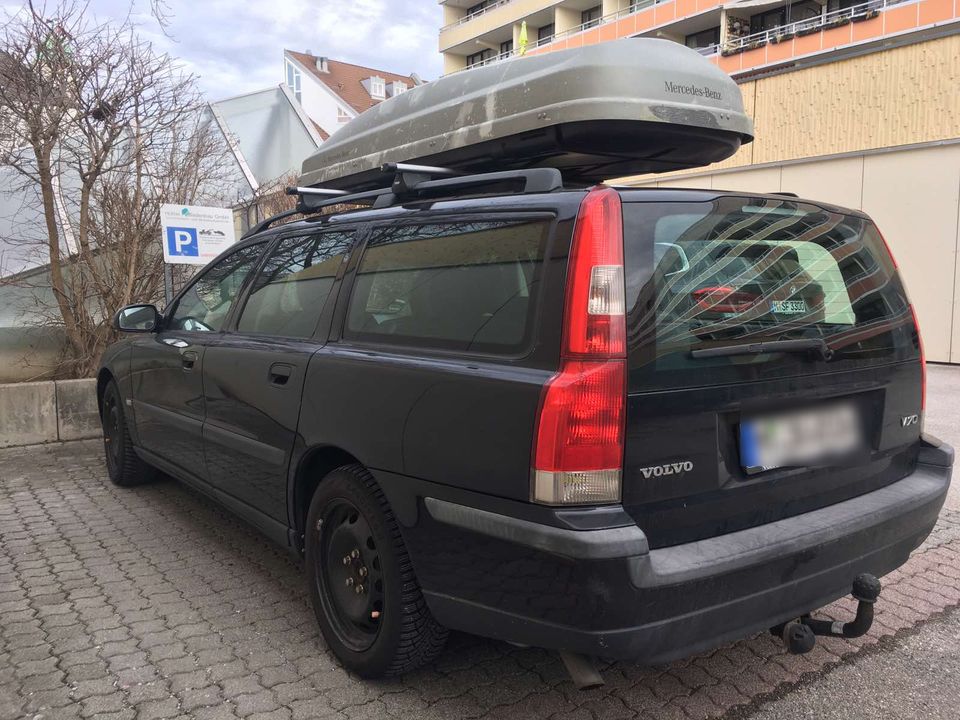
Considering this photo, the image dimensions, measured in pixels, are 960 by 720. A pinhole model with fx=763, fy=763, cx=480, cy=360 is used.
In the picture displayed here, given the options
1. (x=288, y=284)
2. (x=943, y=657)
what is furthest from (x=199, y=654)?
(x=943, y=657)

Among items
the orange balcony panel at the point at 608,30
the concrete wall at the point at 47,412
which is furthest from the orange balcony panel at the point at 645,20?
the concrete wall at the point at 47,412

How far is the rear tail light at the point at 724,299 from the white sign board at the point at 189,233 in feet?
20.1

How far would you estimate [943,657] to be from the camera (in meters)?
3.00

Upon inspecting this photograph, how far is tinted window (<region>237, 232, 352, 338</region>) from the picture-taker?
3266 millimetres

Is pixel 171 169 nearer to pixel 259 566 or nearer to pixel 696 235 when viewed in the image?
pixel 259 566

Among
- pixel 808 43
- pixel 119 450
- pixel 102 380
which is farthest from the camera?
pixel 808 43

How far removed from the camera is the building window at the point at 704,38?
28.8 m

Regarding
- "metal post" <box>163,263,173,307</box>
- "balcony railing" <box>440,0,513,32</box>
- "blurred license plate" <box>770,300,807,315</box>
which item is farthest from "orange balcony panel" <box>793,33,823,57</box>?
"blurred license plate" <box>770,300,807,315</box>

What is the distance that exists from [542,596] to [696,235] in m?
1.18

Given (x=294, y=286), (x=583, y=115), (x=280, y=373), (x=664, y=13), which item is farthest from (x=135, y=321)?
(x=664, y=13)

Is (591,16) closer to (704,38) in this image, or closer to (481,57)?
(704,38)

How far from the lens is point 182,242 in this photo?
24.7 ft

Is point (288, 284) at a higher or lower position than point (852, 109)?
lower

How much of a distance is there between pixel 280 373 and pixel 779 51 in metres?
26.1
